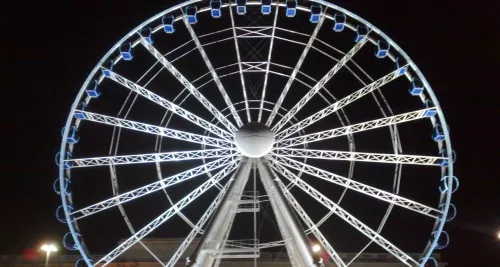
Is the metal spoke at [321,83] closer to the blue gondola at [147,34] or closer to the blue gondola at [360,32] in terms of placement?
the blue gondola at [360,32]

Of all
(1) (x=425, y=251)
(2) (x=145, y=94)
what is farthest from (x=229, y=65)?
(1) (x=425, y=251)

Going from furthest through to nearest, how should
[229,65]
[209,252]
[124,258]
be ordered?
1. [124,258]
2. [229,65]
3. [209,252]

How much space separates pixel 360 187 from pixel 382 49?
5638mm

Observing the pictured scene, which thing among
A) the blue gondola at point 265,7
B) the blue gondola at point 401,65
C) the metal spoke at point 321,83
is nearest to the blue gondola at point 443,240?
the blue gondola at point 401,65

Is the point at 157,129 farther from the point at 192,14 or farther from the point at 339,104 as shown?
the point at 339,104

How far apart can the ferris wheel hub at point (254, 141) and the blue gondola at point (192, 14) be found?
5.64 m

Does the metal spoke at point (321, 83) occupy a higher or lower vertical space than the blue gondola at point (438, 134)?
higher

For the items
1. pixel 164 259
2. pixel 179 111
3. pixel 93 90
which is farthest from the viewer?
pixel 164 259

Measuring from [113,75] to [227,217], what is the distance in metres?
7.68

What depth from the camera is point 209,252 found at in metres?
15.1

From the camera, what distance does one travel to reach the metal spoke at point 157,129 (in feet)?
60.9

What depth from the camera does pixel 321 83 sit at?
64.1 feet

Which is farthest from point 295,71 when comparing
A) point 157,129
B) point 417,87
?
point 157,129

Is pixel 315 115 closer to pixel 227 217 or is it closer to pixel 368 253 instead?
pixel 227 217
